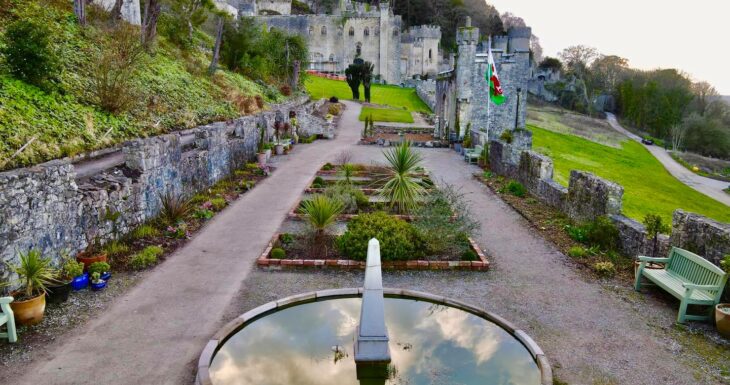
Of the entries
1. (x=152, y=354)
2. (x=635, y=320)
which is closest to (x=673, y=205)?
(x=635, y=320)

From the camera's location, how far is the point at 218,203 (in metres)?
13.9

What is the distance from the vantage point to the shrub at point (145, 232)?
10.8m

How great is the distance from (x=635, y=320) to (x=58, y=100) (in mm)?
17899

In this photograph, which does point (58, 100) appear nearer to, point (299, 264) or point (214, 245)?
point (214, 245)

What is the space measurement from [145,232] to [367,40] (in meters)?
71.7

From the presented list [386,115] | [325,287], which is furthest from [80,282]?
[386,115]

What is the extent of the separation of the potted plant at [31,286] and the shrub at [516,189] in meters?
13.2

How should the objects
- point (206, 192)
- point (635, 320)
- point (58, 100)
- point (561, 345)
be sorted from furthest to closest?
point (58, 100)
point (206, 192)
point (635, 320)
point (561, 345)

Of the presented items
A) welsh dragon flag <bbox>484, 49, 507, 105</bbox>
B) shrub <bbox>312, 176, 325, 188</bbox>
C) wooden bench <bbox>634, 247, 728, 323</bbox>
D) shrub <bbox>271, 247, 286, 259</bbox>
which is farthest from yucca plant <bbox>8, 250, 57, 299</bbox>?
welsh dragon flag <bbox>484, 49, 507, 105</bbox>

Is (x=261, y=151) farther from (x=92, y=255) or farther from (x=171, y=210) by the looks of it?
(x=92, y=255)

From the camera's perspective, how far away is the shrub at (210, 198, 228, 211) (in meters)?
13.8

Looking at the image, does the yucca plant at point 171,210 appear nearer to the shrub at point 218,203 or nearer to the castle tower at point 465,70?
the shrub at point 218,203

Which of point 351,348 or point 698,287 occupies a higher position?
point 698,287

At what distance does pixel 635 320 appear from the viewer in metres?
7.85
